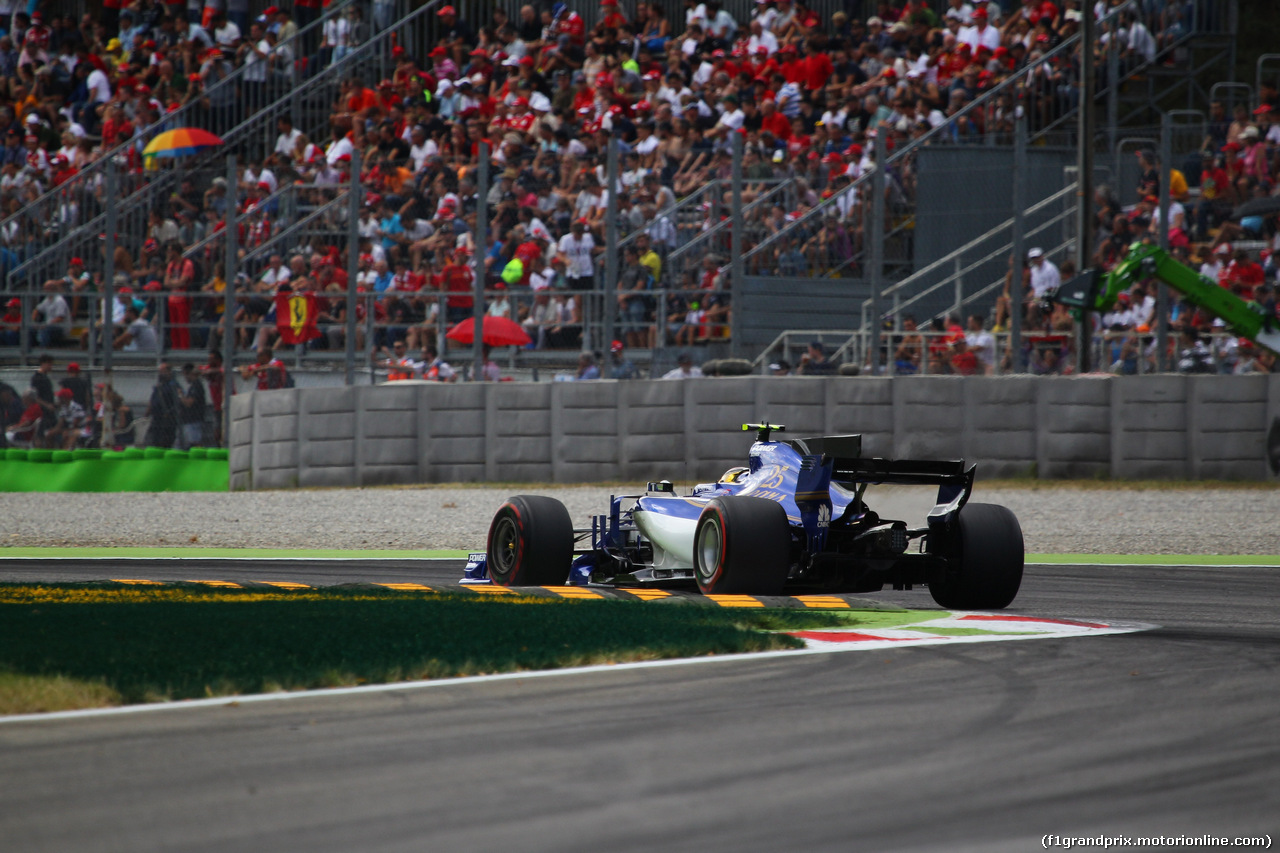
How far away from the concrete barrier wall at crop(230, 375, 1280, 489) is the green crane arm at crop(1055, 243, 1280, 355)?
0.96m

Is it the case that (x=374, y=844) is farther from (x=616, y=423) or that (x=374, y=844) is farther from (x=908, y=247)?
(x=908, y=247)

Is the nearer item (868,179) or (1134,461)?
(1134,461)

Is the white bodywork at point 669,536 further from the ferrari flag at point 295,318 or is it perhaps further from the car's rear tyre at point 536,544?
the ferrari flag at point 295,318

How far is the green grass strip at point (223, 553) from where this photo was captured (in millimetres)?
11578

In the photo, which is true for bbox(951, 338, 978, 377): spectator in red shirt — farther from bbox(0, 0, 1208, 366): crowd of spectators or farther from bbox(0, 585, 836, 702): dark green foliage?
bbox(0, 585, 836, 702): dark green foliage

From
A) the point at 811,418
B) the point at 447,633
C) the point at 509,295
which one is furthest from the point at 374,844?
the point at 509,295

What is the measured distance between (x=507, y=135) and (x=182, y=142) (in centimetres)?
446

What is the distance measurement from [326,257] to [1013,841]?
46.0 feet

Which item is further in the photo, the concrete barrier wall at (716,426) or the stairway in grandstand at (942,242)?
the stairway in grandstand at (942,242)

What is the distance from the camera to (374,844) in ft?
10.4

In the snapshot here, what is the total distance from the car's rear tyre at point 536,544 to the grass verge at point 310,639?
104cm

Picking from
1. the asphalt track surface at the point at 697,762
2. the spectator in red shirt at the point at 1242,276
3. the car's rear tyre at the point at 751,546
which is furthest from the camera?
the spectator in red shirt at the point at 1242,276

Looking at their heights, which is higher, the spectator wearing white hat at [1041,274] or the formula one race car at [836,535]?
the spectator wearing white hat at [1041,274]

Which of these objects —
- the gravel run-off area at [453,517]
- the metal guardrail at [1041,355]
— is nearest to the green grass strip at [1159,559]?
the gravel run-off area at [453,517]
